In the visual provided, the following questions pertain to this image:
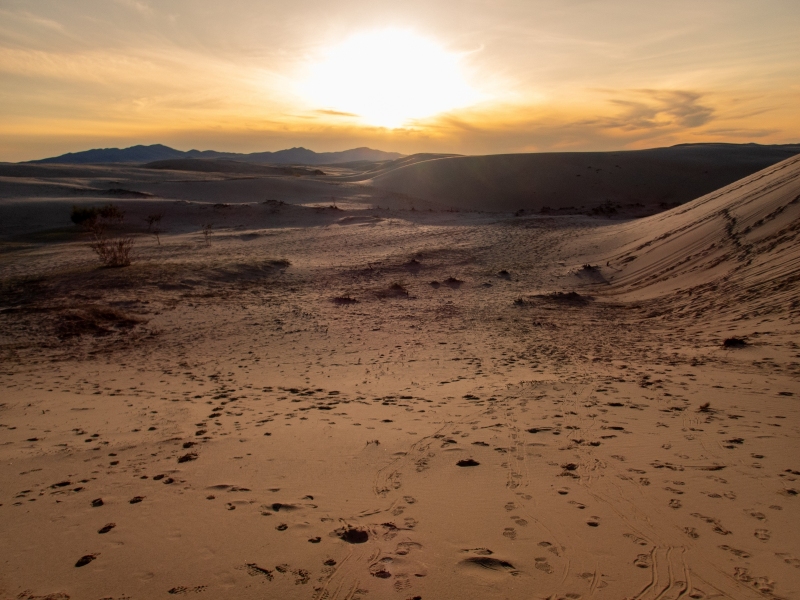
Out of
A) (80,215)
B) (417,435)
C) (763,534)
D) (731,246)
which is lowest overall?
(417,435)

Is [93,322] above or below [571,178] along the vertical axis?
below

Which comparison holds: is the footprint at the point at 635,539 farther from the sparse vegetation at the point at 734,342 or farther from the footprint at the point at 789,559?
the sparse vegetation at the point at 734,342

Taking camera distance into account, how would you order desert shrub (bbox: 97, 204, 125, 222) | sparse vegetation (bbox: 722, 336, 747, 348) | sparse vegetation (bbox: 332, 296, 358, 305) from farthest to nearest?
desert shrub (bbox: 97, 204, 125, 222) < sparse vegetation (bbox: 332, 296, 358, 305) < sparse vegetation (bbox: 722, 336, 747, 348)

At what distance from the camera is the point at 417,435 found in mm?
4742

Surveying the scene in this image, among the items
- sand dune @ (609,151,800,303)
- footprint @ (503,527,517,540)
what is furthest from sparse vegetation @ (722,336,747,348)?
footprint @ (503,527,517,540)

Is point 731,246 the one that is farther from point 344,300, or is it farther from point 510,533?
point 510,533

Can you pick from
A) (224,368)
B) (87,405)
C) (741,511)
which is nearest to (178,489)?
(87,405)

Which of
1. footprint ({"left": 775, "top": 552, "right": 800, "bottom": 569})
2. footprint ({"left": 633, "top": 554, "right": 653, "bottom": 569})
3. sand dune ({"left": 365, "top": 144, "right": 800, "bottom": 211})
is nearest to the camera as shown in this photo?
footprint ({"left": 775, "top": 552, "right": 800, "bottom": 569})

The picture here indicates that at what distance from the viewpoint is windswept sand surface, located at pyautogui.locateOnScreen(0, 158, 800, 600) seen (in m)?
2.75

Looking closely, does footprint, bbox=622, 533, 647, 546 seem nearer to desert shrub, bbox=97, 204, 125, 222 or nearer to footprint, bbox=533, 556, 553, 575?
footprint, bbox=533, 556, 553, 575

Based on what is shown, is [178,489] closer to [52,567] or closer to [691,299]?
[52,567]

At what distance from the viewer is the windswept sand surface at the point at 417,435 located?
9.02 ft

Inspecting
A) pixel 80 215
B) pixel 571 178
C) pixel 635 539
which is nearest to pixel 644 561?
pixel 635 539

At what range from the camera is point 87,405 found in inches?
230
